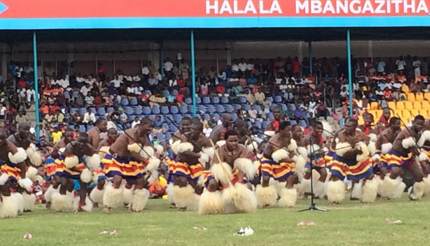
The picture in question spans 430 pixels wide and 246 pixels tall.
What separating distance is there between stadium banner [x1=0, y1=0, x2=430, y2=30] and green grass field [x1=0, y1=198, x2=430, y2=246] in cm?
1281

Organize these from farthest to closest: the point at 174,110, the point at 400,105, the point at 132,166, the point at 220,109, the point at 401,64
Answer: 1. the point at 401,64
2. the point at 400,105
3. the point at 220,109
4. the point at 174,110
5. the point at 132,166

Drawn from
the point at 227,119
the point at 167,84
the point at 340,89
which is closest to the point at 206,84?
the point at 167,84

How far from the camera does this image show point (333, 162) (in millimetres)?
18312

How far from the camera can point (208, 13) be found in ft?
100

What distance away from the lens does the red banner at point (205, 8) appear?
1153 inches

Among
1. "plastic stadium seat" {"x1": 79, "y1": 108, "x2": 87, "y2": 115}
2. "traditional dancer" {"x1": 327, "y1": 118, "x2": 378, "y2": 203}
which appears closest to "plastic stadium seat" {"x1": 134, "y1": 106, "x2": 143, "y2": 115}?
"plastic stadium seat" {"x1": 79, "y1": 108, "x2": 87, "y2": 115}

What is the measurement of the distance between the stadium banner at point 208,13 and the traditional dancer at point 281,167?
41.1 ft

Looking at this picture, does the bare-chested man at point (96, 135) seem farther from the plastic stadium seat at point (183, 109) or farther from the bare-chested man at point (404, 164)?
the plastic stadium seat at point (183, 109)

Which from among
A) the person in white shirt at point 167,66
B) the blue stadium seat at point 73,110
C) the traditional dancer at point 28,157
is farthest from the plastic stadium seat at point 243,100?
the traditional dancer at point 28,157

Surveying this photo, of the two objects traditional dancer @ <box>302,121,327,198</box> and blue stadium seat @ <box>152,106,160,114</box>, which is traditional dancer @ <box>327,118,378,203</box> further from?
blue stadium seat @ <box>152,106,160,114</box>

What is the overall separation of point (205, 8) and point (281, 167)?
43.9 ft

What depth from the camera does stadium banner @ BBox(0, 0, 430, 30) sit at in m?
29.2

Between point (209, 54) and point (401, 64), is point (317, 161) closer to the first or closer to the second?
point (209, 54)

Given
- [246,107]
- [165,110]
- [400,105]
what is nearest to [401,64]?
[400,105]
